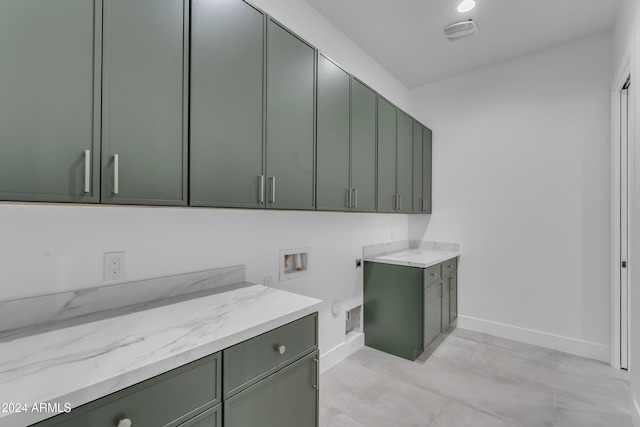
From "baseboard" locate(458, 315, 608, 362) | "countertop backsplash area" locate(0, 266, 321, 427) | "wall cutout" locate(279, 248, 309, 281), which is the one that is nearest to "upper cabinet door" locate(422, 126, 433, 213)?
"baseboard" locate(458, 315, 608, 362)

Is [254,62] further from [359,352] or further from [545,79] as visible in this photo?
[545,79]

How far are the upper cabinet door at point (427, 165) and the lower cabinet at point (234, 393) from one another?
8.32ft

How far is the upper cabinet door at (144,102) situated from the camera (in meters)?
1.02

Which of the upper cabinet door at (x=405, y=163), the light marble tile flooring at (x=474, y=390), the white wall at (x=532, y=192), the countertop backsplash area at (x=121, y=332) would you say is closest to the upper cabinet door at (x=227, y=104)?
the countertop backsplash area at (x=121, y=332)

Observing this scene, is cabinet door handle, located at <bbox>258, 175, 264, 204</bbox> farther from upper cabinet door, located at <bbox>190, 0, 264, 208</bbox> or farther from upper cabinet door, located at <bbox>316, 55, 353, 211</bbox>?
upper cabinet door, located at <bbox>316, 55, 353, 211</bbox>

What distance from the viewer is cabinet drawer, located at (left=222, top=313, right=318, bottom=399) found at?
3.52ft

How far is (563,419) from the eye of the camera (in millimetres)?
1913

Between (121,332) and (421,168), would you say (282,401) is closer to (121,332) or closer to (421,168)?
(121,332)

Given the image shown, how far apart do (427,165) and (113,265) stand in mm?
3271

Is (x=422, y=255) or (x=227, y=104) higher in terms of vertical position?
(x=227, y=104)

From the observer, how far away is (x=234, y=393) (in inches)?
42.5

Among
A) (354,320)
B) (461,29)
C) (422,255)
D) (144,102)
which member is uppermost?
(461,29)

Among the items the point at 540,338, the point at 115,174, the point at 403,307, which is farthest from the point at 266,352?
the point at 540,338

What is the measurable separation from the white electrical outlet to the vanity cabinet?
7.11ft
